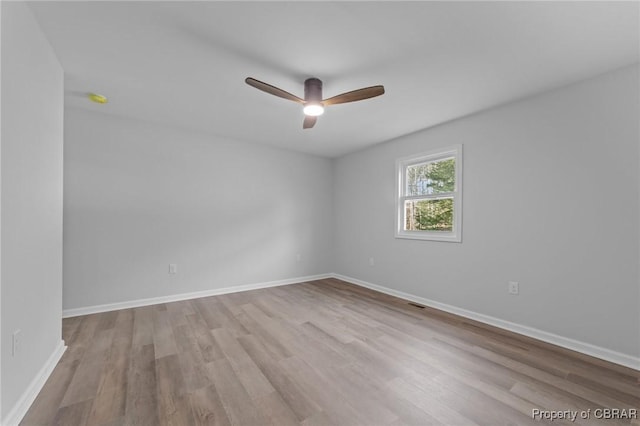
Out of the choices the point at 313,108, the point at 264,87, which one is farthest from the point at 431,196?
the point at 264,87

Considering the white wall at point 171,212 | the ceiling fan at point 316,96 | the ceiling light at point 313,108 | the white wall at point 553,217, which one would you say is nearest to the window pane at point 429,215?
the white wall at point 553,217

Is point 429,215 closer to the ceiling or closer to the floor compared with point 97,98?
closer to the floor

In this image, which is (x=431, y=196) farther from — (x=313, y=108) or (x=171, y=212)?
(x=171, y=212)

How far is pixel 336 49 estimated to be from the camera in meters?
1.99

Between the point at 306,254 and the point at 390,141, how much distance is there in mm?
2554

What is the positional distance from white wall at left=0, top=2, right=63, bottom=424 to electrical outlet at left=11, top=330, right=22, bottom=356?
0.09 feet

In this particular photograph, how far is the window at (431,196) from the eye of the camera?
3.34 meters

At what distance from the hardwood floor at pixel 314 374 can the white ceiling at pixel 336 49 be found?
7.97 ft


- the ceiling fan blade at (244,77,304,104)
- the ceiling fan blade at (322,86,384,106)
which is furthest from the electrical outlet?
the ceiling fan blade at (322,86,384,106)

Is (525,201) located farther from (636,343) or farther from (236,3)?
(236,3)

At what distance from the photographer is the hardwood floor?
60.4 inches

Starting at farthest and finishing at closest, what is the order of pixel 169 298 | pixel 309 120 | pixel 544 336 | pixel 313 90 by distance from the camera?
pixel 169 298 → pixel 309 120 → pixel 544 336 → pixel 313 90

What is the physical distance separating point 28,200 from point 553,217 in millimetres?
4183

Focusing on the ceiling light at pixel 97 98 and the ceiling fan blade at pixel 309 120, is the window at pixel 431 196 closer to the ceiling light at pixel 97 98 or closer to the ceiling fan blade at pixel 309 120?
the ceiling fan blade at pixel 309 120
